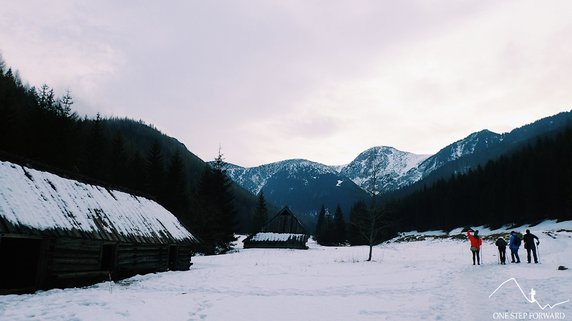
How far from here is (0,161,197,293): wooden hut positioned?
48.3 feet

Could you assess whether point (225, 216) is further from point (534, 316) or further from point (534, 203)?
point (534, 203)

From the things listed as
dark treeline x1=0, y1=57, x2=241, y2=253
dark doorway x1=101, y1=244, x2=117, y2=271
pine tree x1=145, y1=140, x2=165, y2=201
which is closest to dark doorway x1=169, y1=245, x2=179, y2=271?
dark doorway x1=101, y1=244, x2=117, y2=271

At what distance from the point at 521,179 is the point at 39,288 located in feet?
263

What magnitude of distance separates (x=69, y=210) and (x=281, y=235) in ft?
137

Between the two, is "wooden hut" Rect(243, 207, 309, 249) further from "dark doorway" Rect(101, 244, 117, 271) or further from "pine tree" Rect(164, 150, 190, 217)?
"dark doorway" Rect(101, 244, 117, 271)

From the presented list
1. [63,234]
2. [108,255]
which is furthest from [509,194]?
[63,234]

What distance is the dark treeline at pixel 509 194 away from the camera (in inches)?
2452

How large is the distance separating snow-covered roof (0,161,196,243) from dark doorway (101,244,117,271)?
2.31 feet

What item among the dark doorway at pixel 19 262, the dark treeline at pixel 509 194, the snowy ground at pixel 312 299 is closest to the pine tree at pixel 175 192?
the dark treeline at pixel 509 194

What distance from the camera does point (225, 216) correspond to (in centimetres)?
5016

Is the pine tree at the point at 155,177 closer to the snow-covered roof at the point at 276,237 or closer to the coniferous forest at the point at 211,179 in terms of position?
the coniferous forest at the point at 211,179

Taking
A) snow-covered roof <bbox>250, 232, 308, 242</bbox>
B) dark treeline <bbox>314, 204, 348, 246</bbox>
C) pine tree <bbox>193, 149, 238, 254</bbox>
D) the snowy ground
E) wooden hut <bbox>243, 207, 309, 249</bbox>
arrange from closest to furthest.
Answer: the snowy ground
pine tree <bbox>193, 149, 238, 254</bbox>
wooden hut <bbox>243, 207, 309, 249</bbox>
snow-covered roof <bbox>250, 232, 308, 242</bbox>
dark treeline <bbox>314, 204, 348, 246</bbox>

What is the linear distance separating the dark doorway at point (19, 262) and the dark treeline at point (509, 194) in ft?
118

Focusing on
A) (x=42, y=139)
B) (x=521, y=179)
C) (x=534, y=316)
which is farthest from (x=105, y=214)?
(x=521, y=179)
